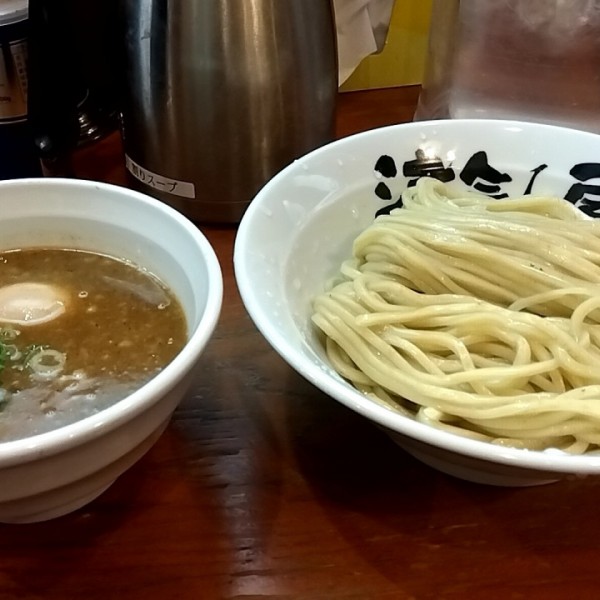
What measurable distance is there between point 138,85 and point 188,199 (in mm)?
158

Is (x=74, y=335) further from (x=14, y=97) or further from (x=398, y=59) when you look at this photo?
(x=398, y=59)

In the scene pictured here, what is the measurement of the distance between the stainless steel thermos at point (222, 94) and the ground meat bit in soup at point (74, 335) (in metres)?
0.27

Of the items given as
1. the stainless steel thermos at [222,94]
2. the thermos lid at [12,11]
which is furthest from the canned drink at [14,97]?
the stainless steel thermos at [222,94]

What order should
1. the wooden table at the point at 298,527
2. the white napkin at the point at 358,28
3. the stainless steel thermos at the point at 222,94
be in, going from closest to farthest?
the wooden table at the point at 298,527 < the stainless steel thermos at the point at 222,94 < the white napkin at the point at 358,28

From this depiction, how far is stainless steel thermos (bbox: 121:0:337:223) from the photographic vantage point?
3.03 feet

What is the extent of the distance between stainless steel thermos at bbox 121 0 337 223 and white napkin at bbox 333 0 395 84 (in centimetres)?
29

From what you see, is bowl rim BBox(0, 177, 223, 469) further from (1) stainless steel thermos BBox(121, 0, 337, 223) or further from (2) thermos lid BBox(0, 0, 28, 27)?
(2) thermos lid BBox(0, 0, 28, 27)

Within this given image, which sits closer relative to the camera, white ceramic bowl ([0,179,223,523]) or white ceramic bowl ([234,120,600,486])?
white ceramic bowl ([0,179,223,523])

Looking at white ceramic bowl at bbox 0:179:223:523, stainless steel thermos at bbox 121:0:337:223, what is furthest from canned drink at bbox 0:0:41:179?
white ceramic bowl at bbox 0:179:223:523

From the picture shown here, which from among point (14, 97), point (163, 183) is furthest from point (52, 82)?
point (163, 183)

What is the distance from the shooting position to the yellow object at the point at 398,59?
55.2 inches

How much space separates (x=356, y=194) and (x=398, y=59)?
647 millimetres

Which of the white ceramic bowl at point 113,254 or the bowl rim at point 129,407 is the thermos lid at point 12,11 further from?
the bowl rim at point 129,407

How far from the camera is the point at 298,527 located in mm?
655
